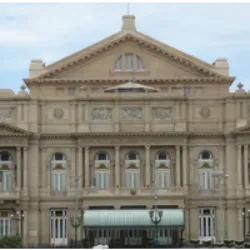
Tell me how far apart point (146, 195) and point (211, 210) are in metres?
6.91

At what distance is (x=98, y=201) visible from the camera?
114125 millimetres

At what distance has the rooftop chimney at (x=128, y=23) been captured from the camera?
126 meters

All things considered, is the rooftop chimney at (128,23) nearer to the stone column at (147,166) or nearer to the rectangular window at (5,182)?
the stone column at (147,166)

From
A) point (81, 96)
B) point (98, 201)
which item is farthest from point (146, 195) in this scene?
point (81, 96)

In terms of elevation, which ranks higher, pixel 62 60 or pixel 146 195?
pixel 62 60

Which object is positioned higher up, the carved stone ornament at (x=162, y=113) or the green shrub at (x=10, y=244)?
the carved stone ornament at (x=162, y=113)

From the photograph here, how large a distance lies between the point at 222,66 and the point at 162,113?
1313cm

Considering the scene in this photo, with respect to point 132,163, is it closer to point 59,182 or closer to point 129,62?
point 59,182

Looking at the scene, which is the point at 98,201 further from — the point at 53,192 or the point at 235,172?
the point at 235,172

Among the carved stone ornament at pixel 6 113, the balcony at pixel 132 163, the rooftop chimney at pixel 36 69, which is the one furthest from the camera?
the rooftop chimney at pixel 36 69

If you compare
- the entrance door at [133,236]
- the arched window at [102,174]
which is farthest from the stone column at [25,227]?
the entrance door at [133,236]

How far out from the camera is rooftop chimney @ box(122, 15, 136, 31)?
12619cm

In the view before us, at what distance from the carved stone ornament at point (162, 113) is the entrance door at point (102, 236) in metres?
12.4

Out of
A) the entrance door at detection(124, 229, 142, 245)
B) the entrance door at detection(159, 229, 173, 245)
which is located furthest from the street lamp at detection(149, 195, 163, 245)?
the entrance door at detection(124, 229, 142, 245)
